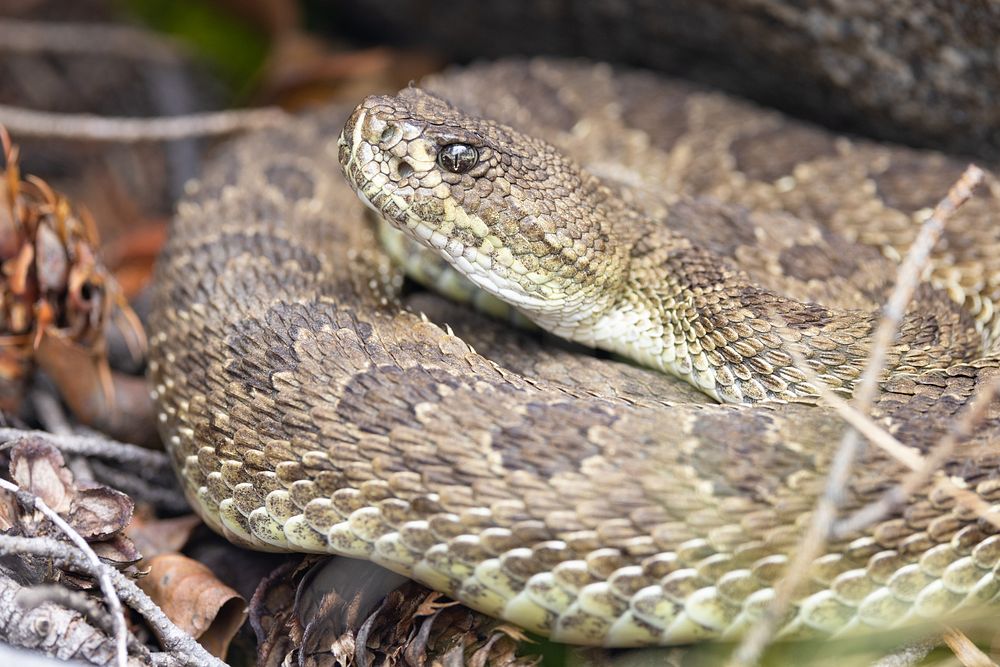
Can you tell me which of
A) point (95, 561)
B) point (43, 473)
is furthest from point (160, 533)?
point (95, 561)

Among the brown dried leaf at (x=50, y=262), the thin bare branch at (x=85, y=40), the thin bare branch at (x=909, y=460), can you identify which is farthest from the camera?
the thin bare branch at (x=85, y=40)

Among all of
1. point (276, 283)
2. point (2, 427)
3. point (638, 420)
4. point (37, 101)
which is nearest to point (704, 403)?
point (638, 420)

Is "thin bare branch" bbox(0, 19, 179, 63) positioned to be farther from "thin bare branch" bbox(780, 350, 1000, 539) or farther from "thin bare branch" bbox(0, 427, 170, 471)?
"thin bare branch" bbox(780, 350, 1000, 539)

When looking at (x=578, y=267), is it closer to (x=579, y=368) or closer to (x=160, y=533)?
(x=579, y=368)

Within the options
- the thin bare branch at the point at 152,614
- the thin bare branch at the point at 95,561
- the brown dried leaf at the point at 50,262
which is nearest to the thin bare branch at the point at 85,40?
the brown dried leaf at the point at 50,262

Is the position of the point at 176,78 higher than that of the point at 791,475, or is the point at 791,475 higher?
the point at 176,78

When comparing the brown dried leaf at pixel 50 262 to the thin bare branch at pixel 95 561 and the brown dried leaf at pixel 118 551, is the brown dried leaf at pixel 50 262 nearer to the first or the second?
the thin bare branch at pixel 95 561

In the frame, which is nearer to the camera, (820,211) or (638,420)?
(638,420)

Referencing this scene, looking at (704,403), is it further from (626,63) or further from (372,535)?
(626,63)
